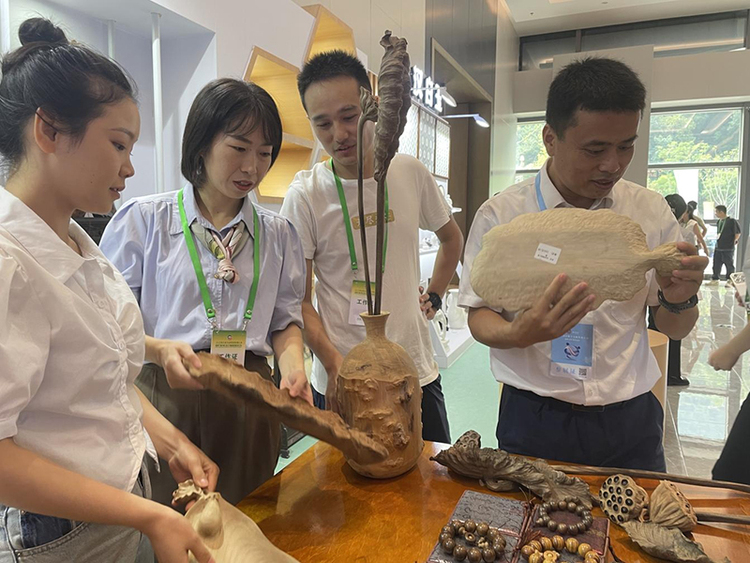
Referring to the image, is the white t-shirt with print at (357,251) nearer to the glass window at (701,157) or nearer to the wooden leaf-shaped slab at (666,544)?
the wooden leaf-shaped slab at (666,544)

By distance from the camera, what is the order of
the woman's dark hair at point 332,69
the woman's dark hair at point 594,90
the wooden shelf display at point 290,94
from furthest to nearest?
1. the wooden shelf display at point 290,94
2. the woman's dark hair at point 332,69
3. the woman's dark hair at point 594,90

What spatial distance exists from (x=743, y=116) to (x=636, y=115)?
11147 millimetres

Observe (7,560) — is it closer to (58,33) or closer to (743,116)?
(58,33)

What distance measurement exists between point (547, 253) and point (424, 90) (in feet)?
14.6

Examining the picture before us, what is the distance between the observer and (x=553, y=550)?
85 centimetres

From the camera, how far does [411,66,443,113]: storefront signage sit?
15.9ft

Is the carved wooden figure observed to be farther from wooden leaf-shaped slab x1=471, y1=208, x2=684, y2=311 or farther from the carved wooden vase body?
wooden leaf-shaped slab x1=471, y1=208, x2=684, y2=311

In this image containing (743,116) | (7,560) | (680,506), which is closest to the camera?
(7,560)

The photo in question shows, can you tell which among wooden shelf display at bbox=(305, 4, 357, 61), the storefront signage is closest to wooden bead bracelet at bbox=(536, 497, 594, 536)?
wooden shelf display at bbox=(305, 4, 357, 61)

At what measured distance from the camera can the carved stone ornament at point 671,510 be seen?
36.3 inches

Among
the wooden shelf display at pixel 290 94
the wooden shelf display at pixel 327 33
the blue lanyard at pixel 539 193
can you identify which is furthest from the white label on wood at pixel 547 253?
the wooden shelf display at pixel 327 33

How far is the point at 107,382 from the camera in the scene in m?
0.86

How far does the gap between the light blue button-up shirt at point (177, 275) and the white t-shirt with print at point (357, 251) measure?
0.30 m

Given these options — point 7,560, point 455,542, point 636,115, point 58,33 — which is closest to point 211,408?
point 7,560
